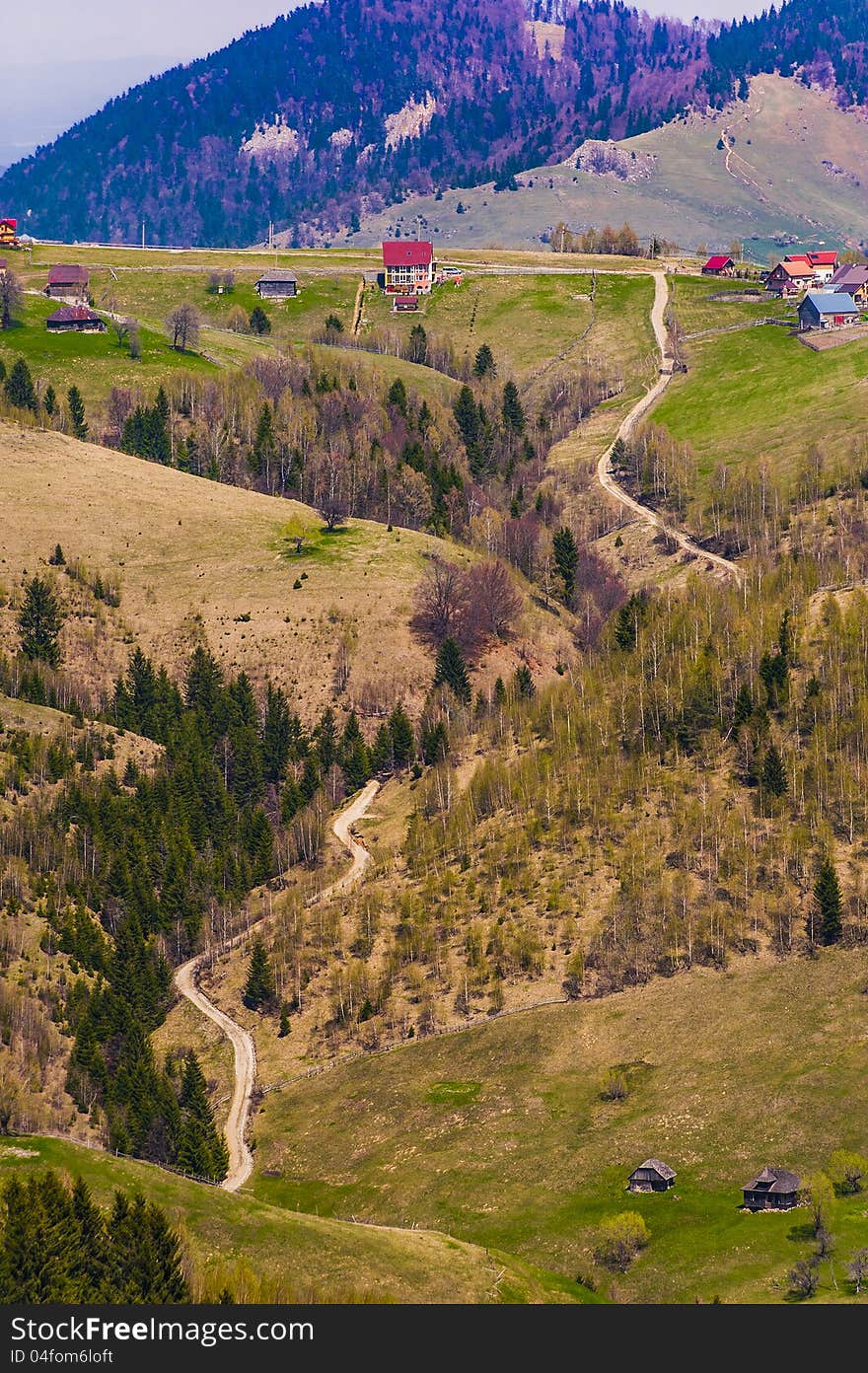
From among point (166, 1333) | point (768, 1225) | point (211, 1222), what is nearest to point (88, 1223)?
point (211, 1222)

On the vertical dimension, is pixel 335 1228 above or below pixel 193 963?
above

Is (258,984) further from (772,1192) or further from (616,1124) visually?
(772,1192)

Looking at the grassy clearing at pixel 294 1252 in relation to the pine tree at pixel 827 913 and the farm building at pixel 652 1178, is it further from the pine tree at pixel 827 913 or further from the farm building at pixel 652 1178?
the pine tree at pixel 827 913

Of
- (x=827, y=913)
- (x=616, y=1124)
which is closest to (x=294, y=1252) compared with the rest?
(x=616, y=1124)

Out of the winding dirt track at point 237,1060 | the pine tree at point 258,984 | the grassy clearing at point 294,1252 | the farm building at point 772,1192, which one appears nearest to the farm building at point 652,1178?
the farm building at point 772,1192

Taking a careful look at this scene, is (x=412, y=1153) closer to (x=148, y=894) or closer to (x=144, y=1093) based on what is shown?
(x=144, y=1093)
